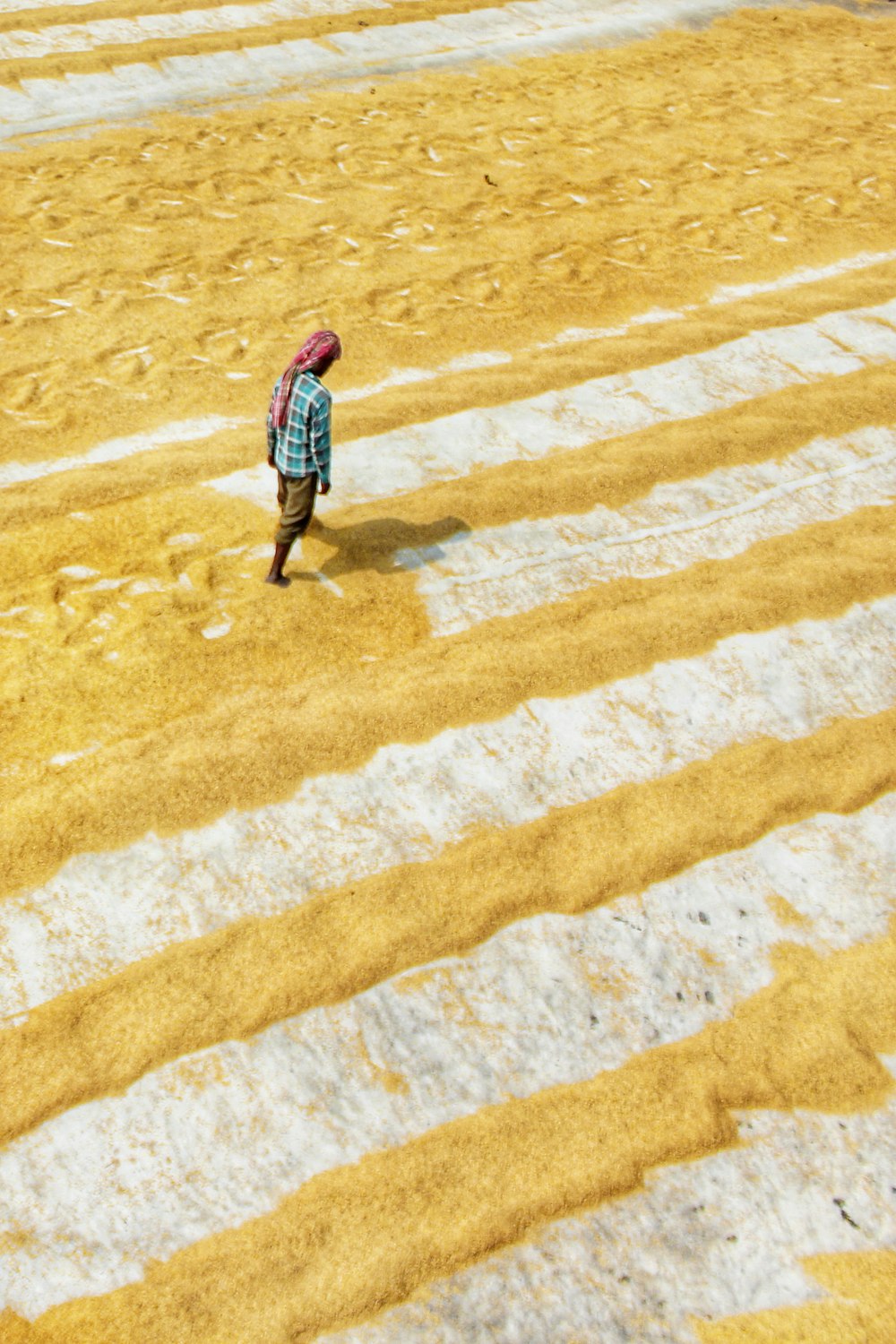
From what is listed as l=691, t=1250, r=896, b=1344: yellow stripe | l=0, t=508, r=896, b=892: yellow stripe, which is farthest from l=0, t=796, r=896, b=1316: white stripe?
l=0, t=508, r=896, b=892: yellow stripe

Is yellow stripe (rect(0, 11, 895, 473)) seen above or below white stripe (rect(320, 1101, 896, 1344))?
above

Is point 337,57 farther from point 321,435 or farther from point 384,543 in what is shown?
point 321,435

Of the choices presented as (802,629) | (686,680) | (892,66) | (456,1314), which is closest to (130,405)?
(686,680)

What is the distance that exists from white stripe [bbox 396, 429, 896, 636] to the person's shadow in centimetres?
2

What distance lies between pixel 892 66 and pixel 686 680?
34.7ft

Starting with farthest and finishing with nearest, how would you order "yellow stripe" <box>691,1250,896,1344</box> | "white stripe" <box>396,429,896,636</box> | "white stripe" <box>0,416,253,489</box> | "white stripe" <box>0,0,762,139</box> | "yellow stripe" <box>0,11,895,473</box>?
"white stripe" <box>0,0,762,139</box> → "yellow stripe" <box>0,11,895,473</box> → "white stripe" <box>0,416,253,489</box> → "white stripe" <box>396,429,896,636</box> → "yellow stripe" <box>691,1250,896,1344</box>

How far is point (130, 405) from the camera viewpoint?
6293 millimetres

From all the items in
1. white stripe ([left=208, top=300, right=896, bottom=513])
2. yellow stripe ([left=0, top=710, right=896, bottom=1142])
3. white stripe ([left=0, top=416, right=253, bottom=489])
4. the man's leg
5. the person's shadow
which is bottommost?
yellow stripe ([left=0, top=710, right=896, bottom=1142])

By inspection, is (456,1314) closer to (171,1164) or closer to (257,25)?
(171,1164)

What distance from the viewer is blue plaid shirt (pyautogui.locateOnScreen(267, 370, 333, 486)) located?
183 inches

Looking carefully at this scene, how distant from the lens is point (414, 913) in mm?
3980

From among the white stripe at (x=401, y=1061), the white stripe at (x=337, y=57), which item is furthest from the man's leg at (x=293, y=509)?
the white stripe at (x=337, y=57)

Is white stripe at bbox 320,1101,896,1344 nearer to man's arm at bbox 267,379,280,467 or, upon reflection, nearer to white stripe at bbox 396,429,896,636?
white stripe at bbox 396,429,896,636

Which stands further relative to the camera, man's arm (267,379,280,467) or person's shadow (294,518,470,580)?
person's shadow (294,518,470,580)
